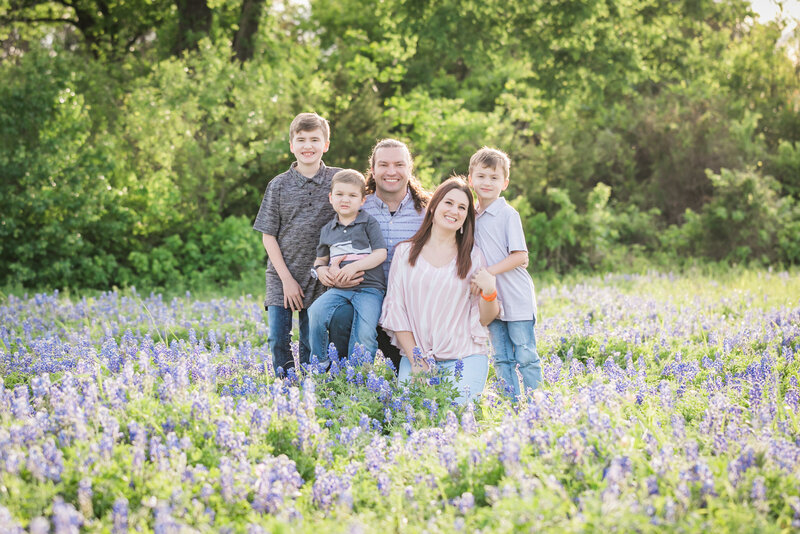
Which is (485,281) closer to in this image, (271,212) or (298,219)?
(298,219)

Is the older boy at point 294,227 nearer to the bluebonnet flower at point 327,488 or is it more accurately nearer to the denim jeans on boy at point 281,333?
the denim jeans on boy at point 281,333

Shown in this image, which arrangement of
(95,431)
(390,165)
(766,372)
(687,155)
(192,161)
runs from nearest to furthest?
(95,431) → (766,372) → (390,165) → (192,161) → (687,155)

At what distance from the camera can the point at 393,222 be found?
487cm

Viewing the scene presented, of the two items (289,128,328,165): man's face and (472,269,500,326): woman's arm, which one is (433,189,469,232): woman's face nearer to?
(472,269,500,326): woman's arm

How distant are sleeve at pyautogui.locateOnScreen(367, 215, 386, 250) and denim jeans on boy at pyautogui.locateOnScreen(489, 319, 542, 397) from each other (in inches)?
36.3

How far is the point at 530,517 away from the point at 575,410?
0.94 metres

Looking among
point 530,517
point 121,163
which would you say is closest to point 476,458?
point 530,517

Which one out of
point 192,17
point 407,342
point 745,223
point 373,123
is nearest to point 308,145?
point 407,342

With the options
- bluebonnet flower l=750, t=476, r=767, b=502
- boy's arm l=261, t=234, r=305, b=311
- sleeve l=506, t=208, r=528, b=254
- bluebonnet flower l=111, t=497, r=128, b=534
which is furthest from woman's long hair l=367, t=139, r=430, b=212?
bluebonnet flower l=111, t=497, r=128, b=534

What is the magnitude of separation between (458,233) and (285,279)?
1184 millimetres

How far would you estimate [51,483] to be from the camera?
2678mm

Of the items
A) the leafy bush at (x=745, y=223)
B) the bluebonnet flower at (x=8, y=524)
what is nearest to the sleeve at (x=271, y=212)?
the bluebonnet flower at (x=8, y=524)

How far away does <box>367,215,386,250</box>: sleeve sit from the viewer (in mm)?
4590

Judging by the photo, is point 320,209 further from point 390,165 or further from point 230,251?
point 230,251
